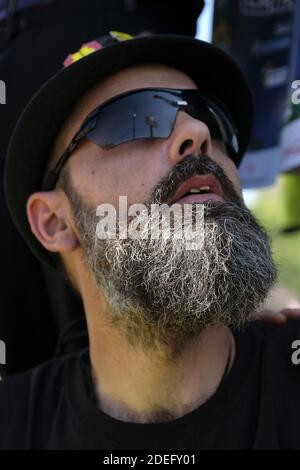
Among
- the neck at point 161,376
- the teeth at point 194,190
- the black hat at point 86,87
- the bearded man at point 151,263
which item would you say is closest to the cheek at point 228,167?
the bearded man at point 151,263

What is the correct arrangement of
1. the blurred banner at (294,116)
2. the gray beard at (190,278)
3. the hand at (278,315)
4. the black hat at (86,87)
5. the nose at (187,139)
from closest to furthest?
the gray beard at (190,278)
the nose at (187,139)
the black hat at (86,87)
the hand at (278,315)
the blurred banner at (294,116)

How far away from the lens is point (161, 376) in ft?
5.31

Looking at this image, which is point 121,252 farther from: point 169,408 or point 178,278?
point 169,408

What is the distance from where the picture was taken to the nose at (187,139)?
156cm

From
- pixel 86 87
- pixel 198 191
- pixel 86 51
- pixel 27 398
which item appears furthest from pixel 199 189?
pixel 27 398

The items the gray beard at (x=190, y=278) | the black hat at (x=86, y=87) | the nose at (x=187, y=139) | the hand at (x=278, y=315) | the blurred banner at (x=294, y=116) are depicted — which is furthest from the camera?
the blurred banner at (x=294, y=116)

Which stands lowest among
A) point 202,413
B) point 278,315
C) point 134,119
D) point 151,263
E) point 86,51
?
point 202,413

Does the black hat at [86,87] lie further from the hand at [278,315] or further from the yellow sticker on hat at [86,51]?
the hand at [278,315]

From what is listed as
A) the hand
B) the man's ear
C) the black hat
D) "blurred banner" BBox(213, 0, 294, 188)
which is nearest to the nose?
the black hat

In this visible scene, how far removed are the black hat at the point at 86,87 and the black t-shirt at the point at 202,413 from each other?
504 millimetres

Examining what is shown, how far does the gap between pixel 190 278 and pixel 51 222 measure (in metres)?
0.60

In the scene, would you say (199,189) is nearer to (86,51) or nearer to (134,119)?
(134,119)
